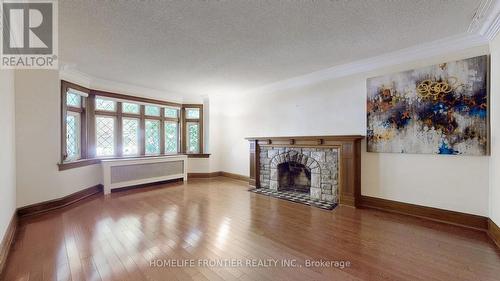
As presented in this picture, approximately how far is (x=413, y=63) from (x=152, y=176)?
593 cm

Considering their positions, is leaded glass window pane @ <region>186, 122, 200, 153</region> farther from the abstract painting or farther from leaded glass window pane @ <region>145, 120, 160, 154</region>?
the abstract painting

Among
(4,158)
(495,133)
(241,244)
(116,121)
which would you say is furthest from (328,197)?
(116,121)

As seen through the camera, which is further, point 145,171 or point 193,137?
point 193,137

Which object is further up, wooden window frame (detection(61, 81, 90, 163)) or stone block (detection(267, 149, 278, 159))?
wooden window frame (detection(61, 81, 90, 163))

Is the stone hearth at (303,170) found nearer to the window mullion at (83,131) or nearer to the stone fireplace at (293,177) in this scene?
the stone fireplace at (293,177)

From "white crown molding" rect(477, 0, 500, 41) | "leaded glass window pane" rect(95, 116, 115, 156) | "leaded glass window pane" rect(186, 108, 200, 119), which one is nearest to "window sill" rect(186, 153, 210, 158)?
"leaded glass window pane" rect(186, 108, 200, 119)

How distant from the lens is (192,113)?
21.5ft

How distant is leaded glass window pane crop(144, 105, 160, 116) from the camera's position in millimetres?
5699

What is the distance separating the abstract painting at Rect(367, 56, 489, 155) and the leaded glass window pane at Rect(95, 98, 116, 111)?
567 cm

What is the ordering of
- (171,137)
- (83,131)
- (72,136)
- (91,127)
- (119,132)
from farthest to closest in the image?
1. (171,137)
2. (119,132)
3. (91,127)
4. (83,131)
5. (72,136)

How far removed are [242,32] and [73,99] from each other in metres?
3.90

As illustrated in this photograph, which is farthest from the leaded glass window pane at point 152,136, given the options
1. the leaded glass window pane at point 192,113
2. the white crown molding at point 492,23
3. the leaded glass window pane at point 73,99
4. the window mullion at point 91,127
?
the white crown molding at point 492,23

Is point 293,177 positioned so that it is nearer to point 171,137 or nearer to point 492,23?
point 171,137

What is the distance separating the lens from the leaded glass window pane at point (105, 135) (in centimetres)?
483
